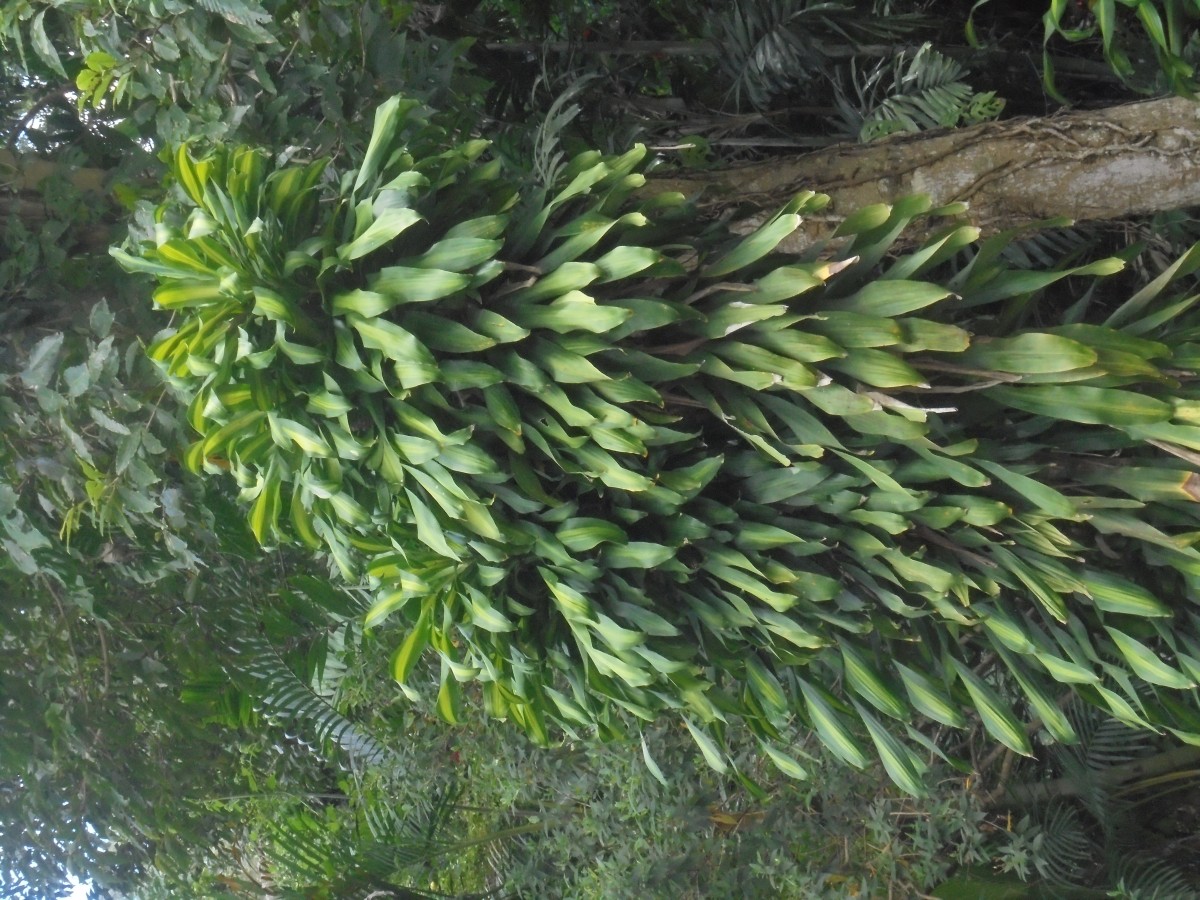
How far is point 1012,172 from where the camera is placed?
154 centimetres

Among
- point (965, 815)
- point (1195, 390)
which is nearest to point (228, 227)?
point (1195, 390)

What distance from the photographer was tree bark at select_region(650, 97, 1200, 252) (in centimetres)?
149

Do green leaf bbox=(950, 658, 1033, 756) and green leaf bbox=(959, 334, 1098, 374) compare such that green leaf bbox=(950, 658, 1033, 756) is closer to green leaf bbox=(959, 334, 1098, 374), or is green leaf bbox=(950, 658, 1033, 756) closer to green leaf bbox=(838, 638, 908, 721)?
green leaf bbox=(838, 638, 908, 721)

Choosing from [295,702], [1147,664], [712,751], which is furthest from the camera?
[295,702]

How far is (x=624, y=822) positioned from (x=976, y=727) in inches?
38.9

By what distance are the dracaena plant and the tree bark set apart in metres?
0.25

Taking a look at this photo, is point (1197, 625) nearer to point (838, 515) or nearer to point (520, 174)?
point (838, 515)

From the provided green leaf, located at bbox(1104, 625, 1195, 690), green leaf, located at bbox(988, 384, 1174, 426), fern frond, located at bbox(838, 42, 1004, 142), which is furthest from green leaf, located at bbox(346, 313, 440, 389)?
fern frond, located at bbox(838, 42, 1004, 142)

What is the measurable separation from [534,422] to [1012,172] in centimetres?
97

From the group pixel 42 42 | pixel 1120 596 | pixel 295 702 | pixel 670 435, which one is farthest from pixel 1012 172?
pixel 295 702

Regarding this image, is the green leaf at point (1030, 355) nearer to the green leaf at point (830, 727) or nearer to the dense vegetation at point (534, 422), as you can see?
the dense vegetation at point (534, 422)

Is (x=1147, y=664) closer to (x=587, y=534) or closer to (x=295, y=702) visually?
(x=587, y=534)

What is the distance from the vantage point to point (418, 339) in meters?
1.11

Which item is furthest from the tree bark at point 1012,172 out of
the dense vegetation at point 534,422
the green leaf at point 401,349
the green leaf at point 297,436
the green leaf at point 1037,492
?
the green leaf at point 297,436
